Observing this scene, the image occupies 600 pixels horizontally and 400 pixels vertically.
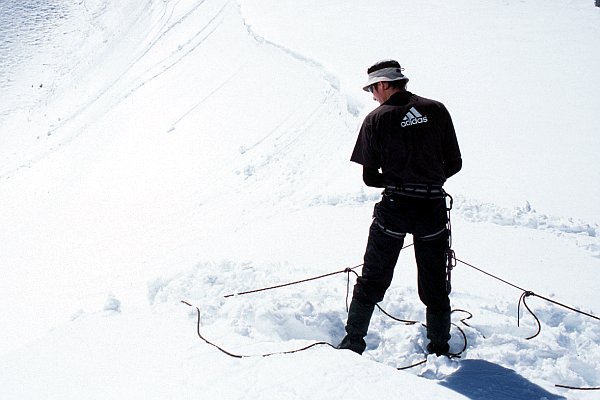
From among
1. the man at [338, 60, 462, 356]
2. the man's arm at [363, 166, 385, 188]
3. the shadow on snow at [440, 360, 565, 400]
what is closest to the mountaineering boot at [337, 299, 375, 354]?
the man at [338, 60, 462, 356]

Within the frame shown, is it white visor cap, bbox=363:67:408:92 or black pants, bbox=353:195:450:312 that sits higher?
white visor cap, bbox=363:67:408:92

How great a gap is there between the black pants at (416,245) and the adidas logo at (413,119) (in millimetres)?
419

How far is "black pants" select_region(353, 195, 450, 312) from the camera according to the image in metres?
2.84

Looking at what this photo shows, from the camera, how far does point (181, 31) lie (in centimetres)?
1769

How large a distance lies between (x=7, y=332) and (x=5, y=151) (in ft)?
48.8

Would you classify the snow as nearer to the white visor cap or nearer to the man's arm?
the man's arm

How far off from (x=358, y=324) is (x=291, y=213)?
9.24 ft

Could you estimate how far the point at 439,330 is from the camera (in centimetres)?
299

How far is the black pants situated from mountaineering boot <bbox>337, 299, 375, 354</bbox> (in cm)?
4

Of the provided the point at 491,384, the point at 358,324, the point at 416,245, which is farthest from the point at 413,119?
the point at 491,384

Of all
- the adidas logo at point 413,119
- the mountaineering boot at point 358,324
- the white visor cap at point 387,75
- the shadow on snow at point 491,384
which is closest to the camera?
the shadow on snow at point 491,384

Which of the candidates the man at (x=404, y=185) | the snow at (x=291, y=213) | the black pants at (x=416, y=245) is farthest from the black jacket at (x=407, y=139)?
the snow at (x=291, y=213)

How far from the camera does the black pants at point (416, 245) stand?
9.30ft

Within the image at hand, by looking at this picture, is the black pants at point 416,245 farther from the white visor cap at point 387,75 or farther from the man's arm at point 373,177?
the white visor cap at point 387,75
